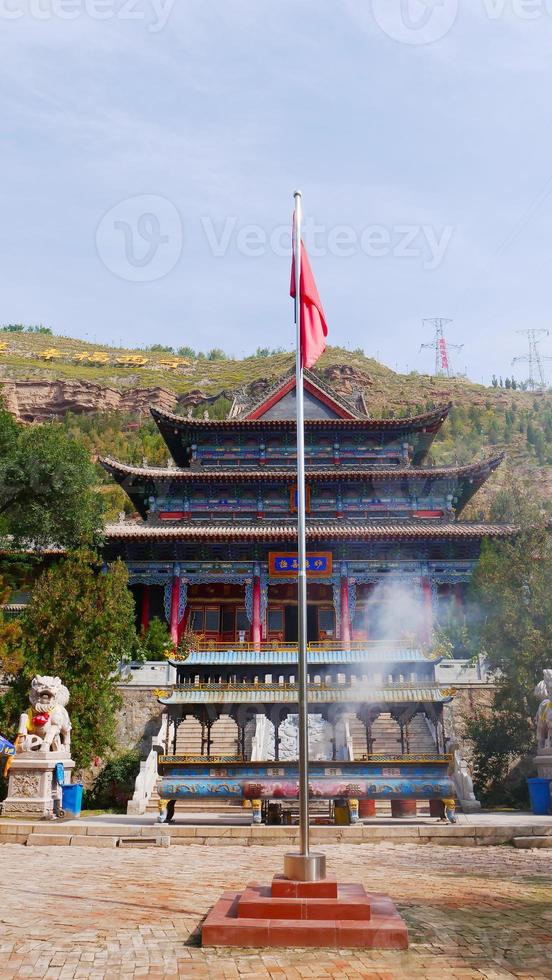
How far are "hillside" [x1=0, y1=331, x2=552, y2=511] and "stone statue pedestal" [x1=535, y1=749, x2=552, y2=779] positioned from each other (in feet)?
209

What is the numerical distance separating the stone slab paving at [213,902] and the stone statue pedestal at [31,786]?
3981 millimetres

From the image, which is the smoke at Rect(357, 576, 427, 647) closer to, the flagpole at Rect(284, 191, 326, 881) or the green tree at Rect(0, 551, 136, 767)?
the green tree at Rect(0, 551, 136, 767)

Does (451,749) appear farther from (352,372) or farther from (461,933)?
(352,372)

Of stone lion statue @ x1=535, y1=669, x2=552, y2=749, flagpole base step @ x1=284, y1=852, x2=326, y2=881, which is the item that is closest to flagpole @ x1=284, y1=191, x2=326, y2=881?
flagpole base step @ x1=284, y1=852, x2=326, y2=881

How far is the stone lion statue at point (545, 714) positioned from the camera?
1585cm

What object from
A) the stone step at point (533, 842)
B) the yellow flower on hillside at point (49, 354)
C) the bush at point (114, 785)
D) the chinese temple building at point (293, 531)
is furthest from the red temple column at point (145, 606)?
the yellow flower on hillside at point (49, 354)

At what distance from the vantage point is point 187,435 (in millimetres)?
33781

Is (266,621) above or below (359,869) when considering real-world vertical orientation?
above

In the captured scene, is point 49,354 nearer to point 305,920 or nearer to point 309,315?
point 309,315

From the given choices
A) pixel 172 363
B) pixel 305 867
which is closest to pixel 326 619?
pixel 305 867

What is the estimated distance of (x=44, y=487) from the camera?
2562cm

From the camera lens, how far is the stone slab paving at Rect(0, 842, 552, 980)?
5113 mm

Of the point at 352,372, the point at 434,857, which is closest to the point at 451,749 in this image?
the point at 434,857

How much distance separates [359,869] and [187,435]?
2560 cm
